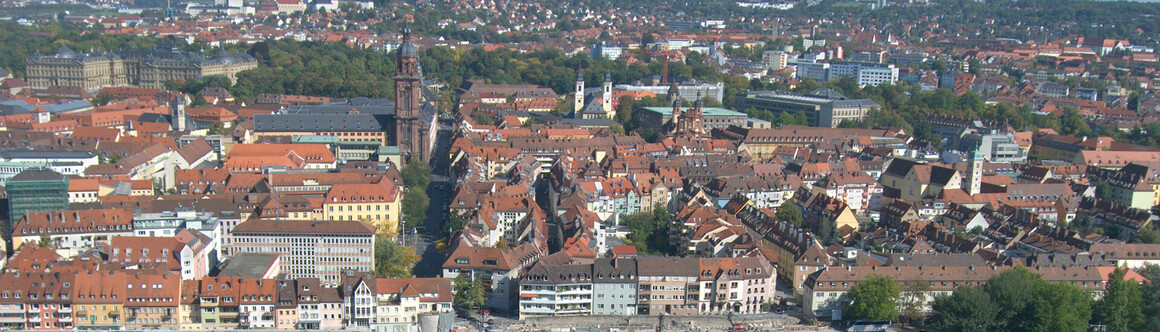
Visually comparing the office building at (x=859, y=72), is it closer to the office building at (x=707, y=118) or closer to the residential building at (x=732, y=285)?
the office building at (x=707, y=118)

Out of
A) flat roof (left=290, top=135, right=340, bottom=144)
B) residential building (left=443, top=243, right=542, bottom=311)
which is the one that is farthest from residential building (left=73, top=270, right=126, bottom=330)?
flat roof (left=290, top=135, right=340, bottom=144)

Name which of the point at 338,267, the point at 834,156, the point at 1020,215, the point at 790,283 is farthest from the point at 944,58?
the point at 338,267

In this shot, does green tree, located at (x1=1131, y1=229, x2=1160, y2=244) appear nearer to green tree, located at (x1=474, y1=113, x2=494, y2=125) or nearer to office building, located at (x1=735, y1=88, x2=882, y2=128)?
office building, located at (x1=735, y1=88, x2=882, y2=128)

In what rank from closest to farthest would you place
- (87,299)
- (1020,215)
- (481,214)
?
(87,299), (481,214), (1020,215)

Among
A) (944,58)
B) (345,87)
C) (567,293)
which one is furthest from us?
(944,58)

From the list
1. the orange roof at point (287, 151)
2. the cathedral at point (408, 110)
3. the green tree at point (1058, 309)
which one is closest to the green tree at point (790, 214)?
the green tree at point (1058, 309)

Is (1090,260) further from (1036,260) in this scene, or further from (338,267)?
(338,267)

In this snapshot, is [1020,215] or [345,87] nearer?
[1020,215]

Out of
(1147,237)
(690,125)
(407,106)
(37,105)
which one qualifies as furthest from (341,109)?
(1147,237)
